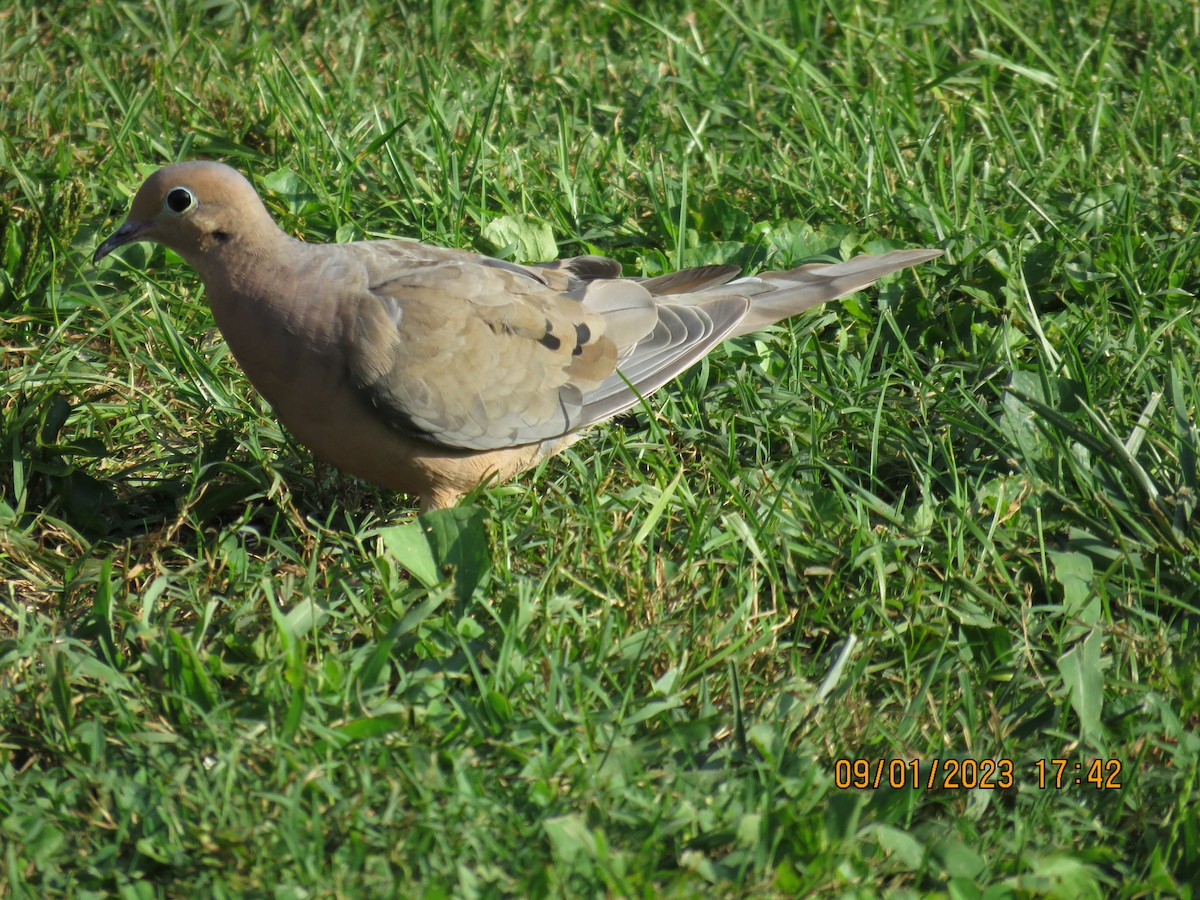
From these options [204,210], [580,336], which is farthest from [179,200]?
[580,336]

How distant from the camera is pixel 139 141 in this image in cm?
514

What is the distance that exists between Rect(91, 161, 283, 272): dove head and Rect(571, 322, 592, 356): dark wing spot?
3.26ft

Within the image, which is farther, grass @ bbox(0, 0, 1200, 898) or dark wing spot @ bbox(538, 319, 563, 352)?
dark wing spot @ bbox(538, 319, 563, 352)

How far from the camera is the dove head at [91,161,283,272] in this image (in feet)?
12.1

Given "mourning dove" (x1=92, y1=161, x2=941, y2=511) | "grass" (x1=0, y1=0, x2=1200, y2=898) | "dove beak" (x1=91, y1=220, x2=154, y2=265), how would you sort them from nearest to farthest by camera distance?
"grass" (x1=0, y1=0, x2=1200, y2=898) → "mourning dove" (x1=92, y1=161, x2=941, y2=511) → "dove beak" (x1=91, y1=220, x2=154, y2=265)

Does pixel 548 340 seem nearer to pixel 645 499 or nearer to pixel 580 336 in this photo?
pixel 580 336

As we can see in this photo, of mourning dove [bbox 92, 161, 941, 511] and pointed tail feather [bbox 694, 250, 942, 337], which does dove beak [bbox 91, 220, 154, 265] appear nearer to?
mourning dove [bbox 92, 161, 941, 511]

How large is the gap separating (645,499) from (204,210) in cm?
155

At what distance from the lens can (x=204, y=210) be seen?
3.69 m

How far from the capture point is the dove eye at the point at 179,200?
3688 millimetres
